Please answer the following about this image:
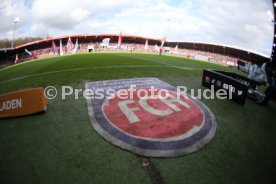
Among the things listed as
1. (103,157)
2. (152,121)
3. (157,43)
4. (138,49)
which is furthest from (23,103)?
(157,43)

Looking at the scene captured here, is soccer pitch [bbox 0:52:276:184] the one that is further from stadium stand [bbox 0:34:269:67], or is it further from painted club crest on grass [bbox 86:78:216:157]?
stadium stand [bbox 0:34:269:67]

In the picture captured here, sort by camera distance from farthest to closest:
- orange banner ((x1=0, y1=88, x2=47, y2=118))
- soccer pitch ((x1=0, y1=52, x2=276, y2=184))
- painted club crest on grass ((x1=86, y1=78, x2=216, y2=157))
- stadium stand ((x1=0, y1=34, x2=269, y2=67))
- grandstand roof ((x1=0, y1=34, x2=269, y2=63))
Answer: stadium stand ((x1=0, y1=34, x2=269, y2=67)) → grandstand roof ((x1=0, y1=34, x2=269, y2=63)) → orange banner ((x1=0, y1=88, x2=47, y2=118)) → painted club crest on grass ((x1=86, y1=78, x2=216, y2=157)) → soccer pitch ((x1=0, y1=52, x2=276, y2=184))

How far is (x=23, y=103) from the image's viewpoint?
23.3ft

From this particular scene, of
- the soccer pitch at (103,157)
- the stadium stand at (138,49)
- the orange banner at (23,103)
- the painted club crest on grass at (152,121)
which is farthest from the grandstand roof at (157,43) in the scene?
the orange banner at (23,103)

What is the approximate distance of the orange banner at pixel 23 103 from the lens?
23.1 feet

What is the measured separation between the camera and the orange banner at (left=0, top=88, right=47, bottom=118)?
705cm

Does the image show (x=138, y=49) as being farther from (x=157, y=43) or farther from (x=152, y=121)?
(x=152, y=121)

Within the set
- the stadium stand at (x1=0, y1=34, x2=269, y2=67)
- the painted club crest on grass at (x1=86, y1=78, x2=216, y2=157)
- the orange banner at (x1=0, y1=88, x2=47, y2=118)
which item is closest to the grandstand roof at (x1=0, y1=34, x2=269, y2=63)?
the stadium stand at (x1=0, y1=34, x2=269, y2=67)

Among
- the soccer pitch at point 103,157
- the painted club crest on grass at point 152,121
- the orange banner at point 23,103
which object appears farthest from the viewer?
the orange banner at point 23,103

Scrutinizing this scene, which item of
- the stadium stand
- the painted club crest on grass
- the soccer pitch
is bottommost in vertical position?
the soccer pitch

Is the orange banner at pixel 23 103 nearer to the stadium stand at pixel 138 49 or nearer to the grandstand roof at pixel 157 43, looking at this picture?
the stadium stand at pixel 138 49

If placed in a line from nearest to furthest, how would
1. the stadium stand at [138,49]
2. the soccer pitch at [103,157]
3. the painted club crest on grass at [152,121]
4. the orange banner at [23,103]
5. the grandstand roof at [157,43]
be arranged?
1. the soccer pitch at [103,157]
2. the painted club crest on grass at [152,121]
3. the orange banner at [23,103]
4. the grandstand roof at [157,43]
5. the stadium stand at [138,49]

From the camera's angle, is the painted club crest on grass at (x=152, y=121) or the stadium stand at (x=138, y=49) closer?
the painted club crest on grass at (x=152, y=121)

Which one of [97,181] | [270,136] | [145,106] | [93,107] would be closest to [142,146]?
[97,181]
